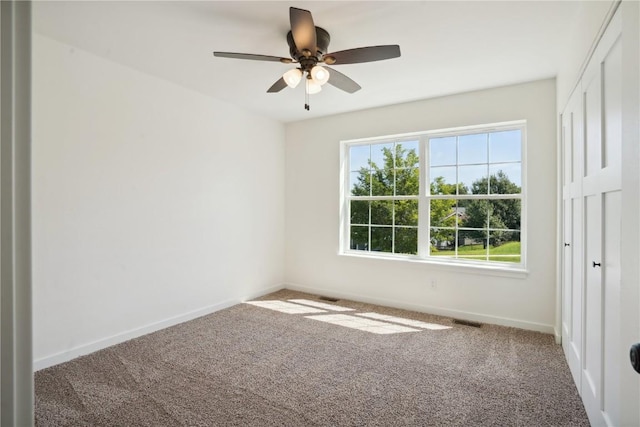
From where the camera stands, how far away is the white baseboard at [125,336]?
258cm

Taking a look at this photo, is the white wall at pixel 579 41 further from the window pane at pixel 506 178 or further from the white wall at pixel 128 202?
the white wall at pixel 128 202

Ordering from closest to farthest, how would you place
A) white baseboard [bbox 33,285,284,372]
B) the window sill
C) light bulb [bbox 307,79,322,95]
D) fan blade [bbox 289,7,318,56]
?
1. fan blade [bbox 289,7,318,56]
2. light bulb [bbox 307,79,322,95]
3. white baseboard [bbox 33,285,284,372]
4. the window sill

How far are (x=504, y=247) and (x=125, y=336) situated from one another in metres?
3.90

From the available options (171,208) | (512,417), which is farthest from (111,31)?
(512,417)

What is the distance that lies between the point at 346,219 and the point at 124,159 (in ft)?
9.03

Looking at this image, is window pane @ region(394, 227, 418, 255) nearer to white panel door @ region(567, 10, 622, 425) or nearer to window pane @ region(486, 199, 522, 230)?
window pane @ region(486, 199, 522, 230)

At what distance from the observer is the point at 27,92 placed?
0.39 m

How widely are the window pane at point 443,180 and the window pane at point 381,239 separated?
760mm

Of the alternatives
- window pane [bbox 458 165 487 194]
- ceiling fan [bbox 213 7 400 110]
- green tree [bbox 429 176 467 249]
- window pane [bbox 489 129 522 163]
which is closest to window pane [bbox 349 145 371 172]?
green tree [bbox 429 176 467 249]

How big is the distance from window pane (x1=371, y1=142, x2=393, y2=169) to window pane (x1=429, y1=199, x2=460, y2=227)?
2.56 feet

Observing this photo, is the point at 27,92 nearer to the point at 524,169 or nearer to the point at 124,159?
the point at 124,159

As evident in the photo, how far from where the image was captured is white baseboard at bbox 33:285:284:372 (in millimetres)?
2584

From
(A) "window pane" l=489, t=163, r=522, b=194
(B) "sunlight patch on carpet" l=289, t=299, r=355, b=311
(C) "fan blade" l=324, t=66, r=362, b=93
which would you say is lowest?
(B) "sunlight patch on carpet" l=289, t=299, r=355, b=311

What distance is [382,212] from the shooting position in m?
4.37
